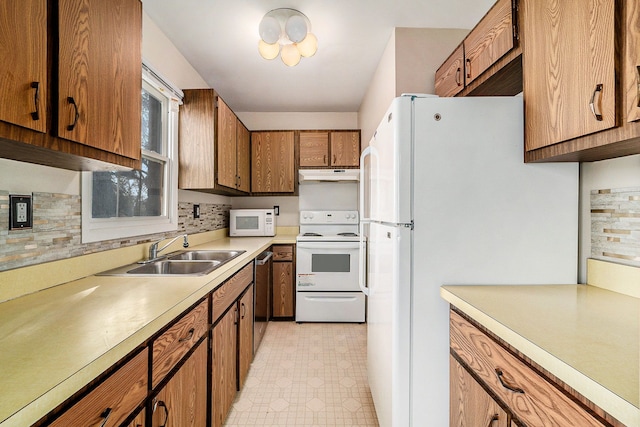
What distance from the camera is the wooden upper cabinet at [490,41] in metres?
1.27

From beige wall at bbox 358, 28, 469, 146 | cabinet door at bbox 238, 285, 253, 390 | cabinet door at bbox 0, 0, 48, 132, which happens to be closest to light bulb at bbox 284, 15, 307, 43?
beige wall at bbox 358, 28, 469, 146

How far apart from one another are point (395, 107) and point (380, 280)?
841 mm

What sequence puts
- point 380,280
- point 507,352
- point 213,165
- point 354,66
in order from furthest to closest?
point 354,66, point 213,165, point 380,280, point 507,352

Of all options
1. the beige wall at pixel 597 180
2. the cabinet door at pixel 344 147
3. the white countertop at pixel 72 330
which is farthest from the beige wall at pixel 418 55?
the white countertop at pixel 72 330

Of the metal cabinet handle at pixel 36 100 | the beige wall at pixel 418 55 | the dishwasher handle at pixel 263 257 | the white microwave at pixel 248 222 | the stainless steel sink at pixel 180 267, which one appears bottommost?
the dishwasher handle at pixel 263 257

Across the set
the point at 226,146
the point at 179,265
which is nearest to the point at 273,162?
the point at 226,146

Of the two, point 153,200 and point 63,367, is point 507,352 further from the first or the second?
point 153,200

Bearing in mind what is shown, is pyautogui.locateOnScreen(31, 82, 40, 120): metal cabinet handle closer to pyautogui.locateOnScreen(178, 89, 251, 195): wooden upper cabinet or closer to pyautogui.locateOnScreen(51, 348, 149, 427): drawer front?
pyautogui.locateOnScreen(51, 348, 149, 427): drawer front

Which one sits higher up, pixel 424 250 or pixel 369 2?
pixel 369 2

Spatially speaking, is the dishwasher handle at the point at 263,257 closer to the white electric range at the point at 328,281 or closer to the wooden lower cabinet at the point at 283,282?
the wooden lower cabinet at the point at 283,282

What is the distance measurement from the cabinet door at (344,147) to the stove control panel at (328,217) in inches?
23.0

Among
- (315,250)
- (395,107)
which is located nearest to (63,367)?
(395,107)

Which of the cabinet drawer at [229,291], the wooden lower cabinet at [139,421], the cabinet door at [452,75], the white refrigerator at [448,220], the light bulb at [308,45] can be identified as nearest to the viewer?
the wooden lower cabinet at [139,421]

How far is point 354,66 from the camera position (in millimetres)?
2684
